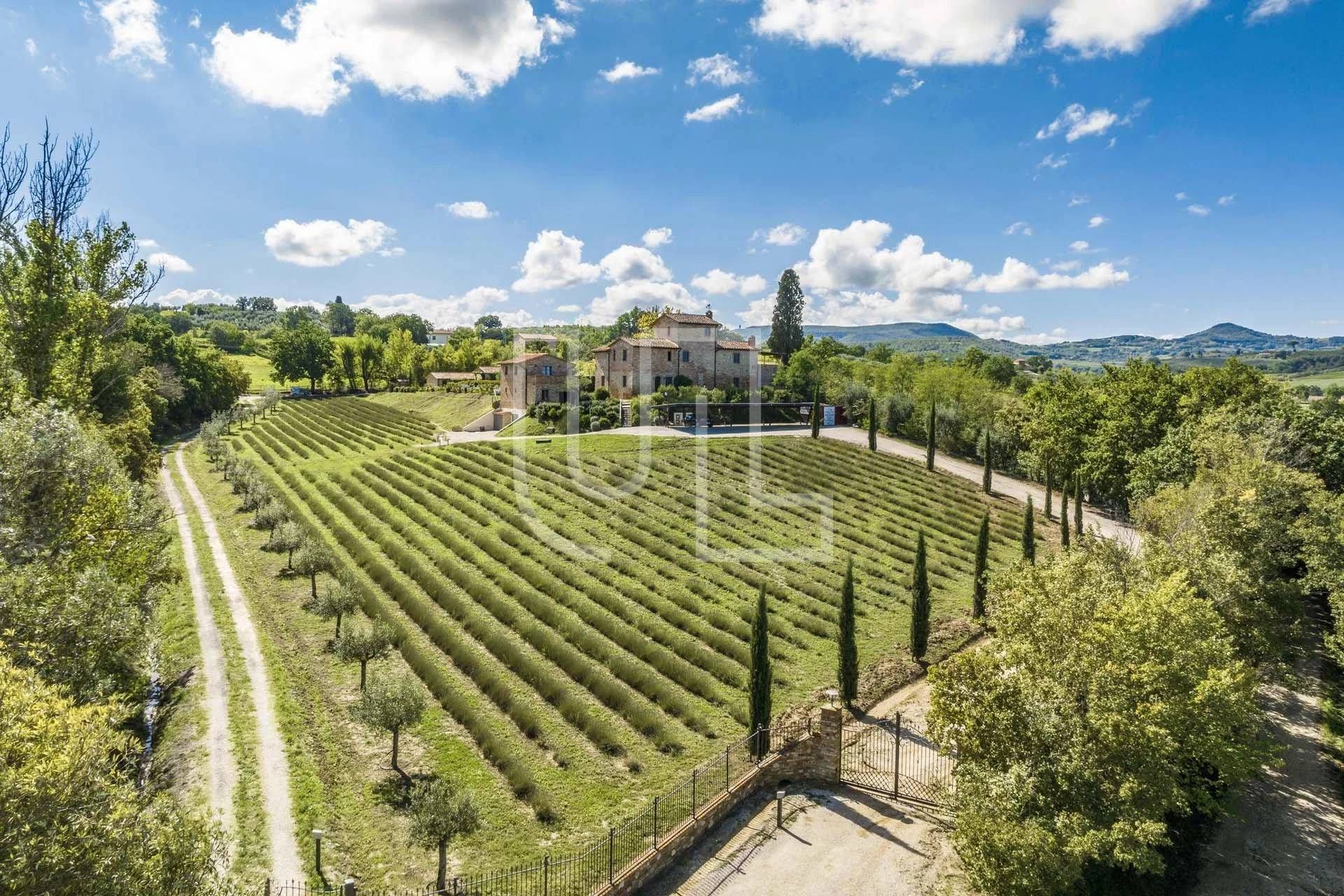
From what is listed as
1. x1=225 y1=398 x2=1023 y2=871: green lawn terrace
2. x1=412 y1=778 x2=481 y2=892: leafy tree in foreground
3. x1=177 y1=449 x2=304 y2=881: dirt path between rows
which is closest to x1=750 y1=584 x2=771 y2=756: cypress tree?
x1=225 y1=398 x2=1023 y2=871: green lawn terrace

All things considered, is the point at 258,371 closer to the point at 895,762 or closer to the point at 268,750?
the point at 268,750

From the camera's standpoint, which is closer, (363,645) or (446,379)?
(363,645)

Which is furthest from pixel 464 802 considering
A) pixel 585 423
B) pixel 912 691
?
pixel 585 423

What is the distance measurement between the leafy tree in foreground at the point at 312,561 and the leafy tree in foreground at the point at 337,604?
4.20 metres

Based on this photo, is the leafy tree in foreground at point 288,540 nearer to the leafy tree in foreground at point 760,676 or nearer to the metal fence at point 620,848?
the metal fence at point 620,848

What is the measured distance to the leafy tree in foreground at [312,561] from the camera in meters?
29.3

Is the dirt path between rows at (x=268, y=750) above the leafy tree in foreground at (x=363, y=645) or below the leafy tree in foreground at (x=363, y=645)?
below

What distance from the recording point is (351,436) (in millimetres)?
62000

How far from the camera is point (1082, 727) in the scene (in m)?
12.9

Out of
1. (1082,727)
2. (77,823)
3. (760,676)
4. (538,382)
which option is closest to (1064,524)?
(760,676)

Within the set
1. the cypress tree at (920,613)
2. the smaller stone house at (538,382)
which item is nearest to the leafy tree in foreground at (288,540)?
the cypress tree at (920,613)

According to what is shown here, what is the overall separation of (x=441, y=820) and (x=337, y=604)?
44.9 feet

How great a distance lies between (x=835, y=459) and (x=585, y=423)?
2172 centimetres

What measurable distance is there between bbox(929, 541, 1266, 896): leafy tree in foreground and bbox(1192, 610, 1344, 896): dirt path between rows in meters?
2.03
